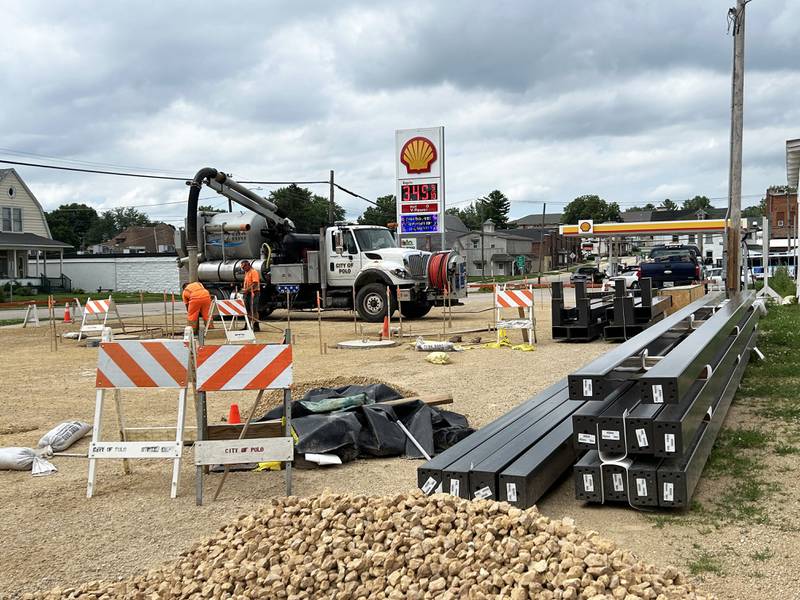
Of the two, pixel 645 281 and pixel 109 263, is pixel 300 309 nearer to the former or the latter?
pixel 645 281

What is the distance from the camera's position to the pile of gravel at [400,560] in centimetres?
362

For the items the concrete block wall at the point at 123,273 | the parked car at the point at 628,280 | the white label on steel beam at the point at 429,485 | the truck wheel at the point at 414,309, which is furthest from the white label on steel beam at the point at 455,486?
the concrete block wall at the point at 123,273

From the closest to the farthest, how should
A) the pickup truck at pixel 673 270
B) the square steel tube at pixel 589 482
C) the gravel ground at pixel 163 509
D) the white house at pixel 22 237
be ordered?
the gravel ground at pixel 163 509
the square steel tube at pixel 589 482
the pickup truck at pixel 673 270
the white house at pixel 22 237

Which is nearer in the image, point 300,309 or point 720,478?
point 720,478

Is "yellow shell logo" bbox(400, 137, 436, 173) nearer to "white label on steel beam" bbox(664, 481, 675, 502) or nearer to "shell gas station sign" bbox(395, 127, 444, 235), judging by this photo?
"shell gas station sign" bbox(395, 127, 444, 235)

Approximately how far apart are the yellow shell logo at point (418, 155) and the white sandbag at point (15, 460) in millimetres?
22799

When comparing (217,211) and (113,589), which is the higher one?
(217,211)

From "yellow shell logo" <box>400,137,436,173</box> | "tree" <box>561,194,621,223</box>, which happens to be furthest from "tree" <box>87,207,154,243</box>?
"yellow shell logo" <box>400,137,436,173</box>

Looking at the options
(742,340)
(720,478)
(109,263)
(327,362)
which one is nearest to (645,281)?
(742,340)

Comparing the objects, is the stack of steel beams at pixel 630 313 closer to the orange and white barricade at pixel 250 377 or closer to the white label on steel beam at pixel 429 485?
the orange and white barricade at pixel 250 377

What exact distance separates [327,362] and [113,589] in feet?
34.3

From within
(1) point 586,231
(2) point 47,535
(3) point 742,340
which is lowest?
(2) point 47,535

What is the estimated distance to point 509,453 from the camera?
5.93m

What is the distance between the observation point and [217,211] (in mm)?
26828
